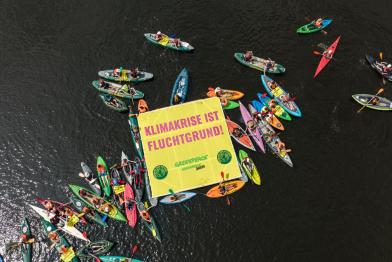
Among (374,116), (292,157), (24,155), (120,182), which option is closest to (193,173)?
(120,182)

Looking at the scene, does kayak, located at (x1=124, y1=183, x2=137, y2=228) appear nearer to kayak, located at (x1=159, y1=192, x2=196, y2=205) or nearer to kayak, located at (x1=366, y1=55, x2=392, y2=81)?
kayak, located at (x1=159, y1=192, x2=196, y2=205)

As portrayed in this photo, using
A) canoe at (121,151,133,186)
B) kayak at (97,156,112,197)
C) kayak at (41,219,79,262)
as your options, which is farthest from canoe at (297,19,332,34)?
kayak at (41,219,79,262)

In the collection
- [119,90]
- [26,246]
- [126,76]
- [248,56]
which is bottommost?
[26,246]

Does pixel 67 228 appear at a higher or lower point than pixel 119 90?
lower

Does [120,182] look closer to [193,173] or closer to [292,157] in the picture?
[193,173]

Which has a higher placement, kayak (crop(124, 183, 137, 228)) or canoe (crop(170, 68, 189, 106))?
canoe (crop(170, 68, 189, 106))

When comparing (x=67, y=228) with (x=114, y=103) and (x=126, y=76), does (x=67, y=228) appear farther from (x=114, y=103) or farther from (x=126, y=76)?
(x=126, y=76)

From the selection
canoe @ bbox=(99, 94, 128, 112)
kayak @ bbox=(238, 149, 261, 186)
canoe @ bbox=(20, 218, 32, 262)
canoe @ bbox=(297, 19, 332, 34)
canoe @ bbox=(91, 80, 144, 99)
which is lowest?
canoe @ bbox=(20, 218, 32, 262)

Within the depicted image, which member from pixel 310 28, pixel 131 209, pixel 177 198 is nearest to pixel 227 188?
pixel 177 198
